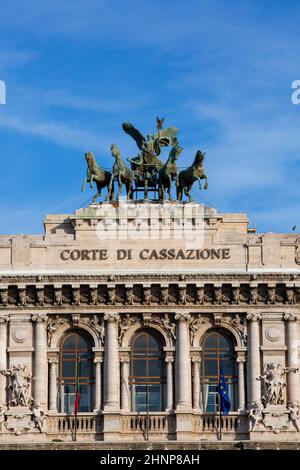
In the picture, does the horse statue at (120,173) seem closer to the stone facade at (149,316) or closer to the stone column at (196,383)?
the stone facade at (149,316)

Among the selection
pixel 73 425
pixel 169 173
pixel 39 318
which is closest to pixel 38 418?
pixel 73 425

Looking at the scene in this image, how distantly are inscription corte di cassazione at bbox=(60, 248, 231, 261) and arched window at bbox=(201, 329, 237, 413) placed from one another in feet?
12.6

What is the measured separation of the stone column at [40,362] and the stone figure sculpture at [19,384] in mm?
385

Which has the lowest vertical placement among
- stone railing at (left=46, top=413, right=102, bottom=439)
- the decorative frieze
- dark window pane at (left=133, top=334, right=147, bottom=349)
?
stone railing at (left=46, top=413, right=102, bottom=439)

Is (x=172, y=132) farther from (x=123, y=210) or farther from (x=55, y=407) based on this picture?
(x=55, y=407)

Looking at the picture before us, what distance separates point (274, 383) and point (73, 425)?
33.0 ft

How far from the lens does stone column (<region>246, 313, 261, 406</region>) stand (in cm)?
8819

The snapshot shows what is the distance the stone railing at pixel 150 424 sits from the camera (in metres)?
87.8

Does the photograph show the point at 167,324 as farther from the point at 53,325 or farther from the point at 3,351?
the point at 3,351

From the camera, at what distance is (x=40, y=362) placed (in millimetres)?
88625

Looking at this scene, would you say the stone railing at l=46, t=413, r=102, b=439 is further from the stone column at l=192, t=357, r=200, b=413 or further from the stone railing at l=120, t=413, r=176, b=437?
the stone column at l=192, t=357, r=200, b=413

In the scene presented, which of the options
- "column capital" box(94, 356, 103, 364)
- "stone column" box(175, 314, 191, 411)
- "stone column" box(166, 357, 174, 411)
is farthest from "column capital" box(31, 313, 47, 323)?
"stone column" box(175, 314, 191, 411)
